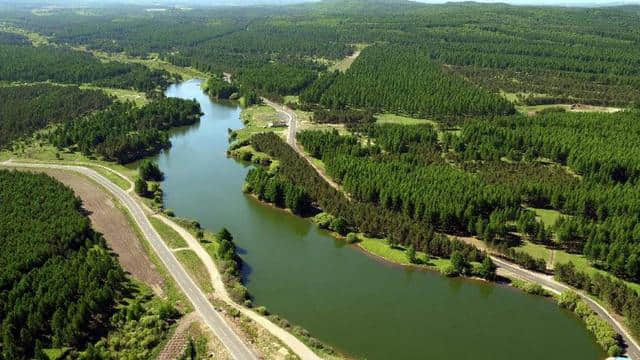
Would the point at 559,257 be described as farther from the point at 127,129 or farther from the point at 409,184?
the point at 127,129

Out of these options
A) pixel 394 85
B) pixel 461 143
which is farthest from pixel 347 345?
pixel 394 85

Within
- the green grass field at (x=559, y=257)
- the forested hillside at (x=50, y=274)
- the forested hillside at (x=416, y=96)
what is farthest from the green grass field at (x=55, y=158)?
the green grass field at (x=559, y=257)

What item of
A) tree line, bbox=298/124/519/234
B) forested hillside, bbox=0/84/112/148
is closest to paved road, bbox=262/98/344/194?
tree line, bbox=298/124/519/234

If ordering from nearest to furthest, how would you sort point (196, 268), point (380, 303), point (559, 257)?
1. point (380, 303)
2. point (196, 268)
3. point (559, 257)

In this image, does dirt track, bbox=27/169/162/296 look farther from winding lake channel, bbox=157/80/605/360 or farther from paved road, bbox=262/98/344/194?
paved road, bbox=262/98/344/194

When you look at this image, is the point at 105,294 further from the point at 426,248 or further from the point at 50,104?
the point at 50,104

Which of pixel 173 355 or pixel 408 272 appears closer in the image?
pixel 173 355

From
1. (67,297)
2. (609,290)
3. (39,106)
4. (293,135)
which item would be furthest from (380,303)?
(39,106)

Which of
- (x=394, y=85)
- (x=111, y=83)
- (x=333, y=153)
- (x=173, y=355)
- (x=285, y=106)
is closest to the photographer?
(x=173, y=355)
